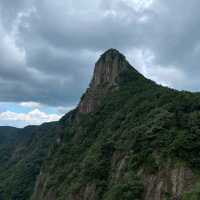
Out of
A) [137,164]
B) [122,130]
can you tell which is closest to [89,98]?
[122,130]

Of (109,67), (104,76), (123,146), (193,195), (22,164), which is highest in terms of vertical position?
(109,67)

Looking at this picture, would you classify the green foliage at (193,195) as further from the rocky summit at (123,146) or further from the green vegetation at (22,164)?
the green vegetation at (22,164)

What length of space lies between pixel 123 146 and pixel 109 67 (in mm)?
41948

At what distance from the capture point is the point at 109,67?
95.7m

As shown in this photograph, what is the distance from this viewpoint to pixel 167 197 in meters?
40.8

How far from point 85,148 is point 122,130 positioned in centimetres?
1536

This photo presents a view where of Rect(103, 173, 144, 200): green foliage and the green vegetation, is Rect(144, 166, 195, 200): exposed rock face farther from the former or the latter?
the green vegetation

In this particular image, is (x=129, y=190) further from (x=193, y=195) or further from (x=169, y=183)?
(x=193, y=195)

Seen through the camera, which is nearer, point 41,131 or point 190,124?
point 190,124

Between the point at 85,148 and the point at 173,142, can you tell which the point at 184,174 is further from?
the point at 85,148

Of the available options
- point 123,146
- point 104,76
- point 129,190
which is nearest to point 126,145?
point 123,146

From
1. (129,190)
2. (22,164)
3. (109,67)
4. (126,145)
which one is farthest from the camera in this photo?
(22,164)

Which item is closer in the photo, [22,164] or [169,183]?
[169,183]

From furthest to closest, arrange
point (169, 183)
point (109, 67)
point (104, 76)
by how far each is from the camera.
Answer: point (104, 76) < point (109, 67) < point (169, 183)
